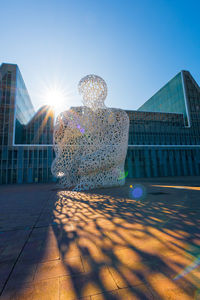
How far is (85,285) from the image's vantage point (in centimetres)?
150

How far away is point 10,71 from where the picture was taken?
80.1 ft

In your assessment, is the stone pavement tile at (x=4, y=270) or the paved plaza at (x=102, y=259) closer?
the paved plaza at (x=102, y=259)

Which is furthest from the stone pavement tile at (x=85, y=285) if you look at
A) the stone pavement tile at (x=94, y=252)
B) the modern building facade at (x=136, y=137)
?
the modern building facade at (x=136, y=137)

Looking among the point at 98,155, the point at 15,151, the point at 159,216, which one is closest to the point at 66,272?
the point at 159,216

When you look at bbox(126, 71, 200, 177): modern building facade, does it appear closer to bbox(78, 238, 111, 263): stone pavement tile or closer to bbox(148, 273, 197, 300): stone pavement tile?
bbox(78, 238, 111, 263): stone pavement tile

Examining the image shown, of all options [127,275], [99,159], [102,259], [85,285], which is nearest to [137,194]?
[99,159]

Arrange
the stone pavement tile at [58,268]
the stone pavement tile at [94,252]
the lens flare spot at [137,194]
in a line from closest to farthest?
1. the stone pavement tile at [58,268]
2. the stone pavement tile at [94,252]
3. the lens flare spot at [137,194]

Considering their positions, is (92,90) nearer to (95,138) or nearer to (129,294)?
(95,138)

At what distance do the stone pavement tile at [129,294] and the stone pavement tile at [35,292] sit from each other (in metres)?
0.43

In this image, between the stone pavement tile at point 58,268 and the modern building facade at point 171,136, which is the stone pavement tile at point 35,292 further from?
the modern building facade at point 171,136

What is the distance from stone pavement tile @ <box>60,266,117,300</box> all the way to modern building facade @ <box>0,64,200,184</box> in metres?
21.7

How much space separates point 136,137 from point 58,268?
1050 inches

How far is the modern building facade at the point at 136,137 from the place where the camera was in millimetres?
21672

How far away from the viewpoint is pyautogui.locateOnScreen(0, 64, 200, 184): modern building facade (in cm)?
2167
